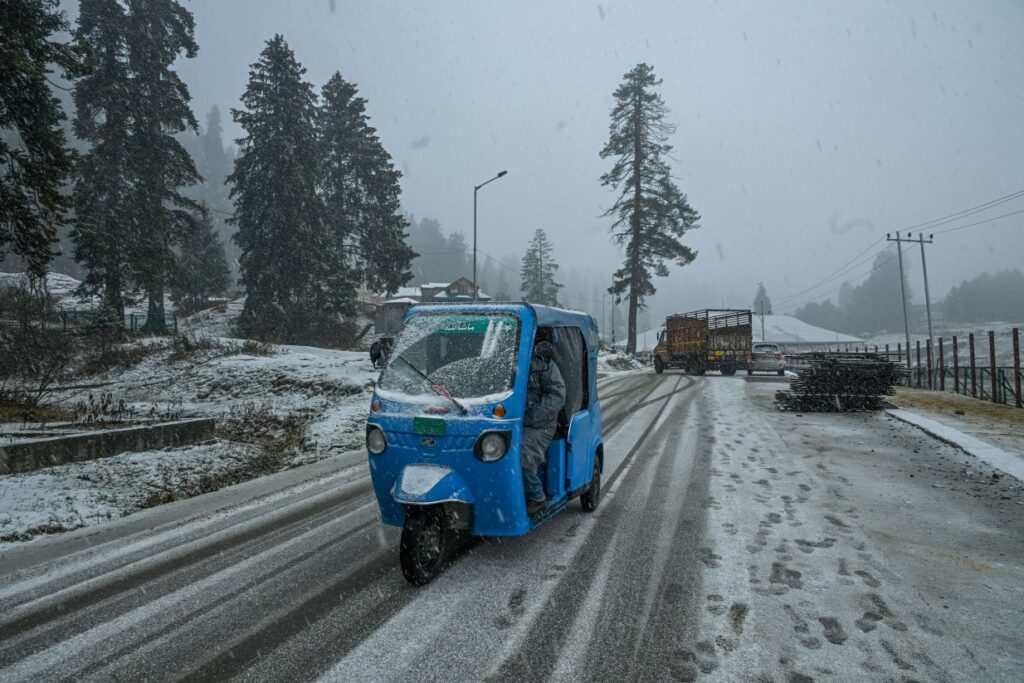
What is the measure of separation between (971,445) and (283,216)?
3193cm

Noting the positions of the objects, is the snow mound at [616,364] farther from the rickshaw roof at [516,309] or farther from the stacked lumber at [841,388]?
the rickshaw roof at [516,309]

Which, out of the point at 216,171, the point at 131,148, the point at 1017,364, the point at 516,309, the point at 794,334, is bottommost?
the point at 1017,364

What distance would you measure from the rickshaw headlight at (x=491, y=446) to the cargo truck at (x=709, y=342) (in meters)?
25.5

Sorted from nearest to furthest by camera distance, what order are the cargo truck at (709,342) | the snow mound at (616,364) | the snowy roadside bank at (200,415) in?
the snowy roadside bank at (200,415), the cargo truck at (709,342), the snow mound at (616,364)

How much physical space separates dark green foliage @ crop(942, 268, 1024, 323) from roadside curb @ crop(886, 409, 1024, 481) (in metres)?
166

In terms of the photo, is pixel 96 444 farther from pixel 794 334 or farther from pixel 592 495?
pixel 794 334

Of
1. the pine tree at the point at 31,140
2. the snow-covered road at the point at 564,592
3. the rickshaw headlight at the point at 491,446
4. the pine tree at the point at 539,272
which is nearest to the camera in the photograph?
the snow-covered road at the point at 564,592

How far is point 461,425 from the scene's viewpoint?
4129mm

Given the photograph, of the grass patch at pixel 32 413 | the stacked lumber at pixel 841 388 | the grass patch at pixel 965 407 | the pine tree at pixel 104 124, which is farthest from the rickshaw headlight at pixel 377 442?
the pine tree at pixel 104 124

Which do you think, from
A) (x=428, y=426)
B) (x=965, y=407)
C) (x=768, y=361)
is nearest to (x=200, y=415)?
(x=428, y=426)

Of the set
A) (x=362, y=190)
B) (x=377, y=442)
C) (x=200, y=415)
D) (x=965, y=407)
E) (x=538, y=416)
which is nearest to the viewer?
(x=377, y=442)

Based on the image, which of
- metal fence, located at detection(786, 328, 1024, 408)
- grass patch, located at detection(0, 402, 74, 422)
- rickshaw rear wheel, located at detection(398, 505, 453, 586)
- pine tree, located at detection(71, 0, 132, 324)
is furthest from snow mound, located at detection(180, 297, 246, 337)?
metal fence, located at detection(786, 328, 1024, 408)

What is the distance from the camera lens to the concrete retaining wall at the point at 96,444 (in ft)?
23.0

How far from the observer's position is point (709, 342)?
28.6 meters
